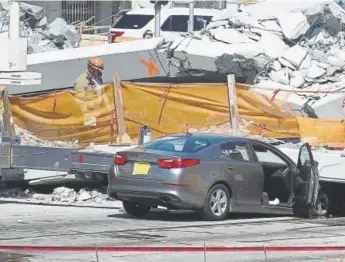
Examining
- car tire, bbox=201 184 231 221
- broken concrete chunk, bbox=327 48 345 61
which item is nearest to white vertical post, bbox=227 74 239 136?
car tire, bbox=201 184 231 221

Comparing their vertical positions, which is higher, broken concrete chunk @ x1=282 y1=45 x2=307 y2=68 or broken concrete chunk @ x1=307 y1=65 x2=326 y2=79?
broken concrete chunk @ x1=282 y1=45 x2=307 y2=68

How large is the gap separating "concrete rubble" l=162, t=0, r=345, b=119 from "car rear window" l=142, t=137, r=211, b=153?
6803 millimetres

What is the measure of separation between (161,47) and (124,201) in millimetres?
10790

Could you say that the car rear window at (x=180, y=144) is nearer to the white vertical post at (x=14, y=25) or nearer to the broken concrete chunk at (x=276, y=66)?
the white vertical post at (x=14, y=25)

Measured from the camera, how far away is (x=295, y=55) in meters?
26.3

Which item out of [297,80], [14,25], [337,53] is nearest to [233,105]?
[297,80]

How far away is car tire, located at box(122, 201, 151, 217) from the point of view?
1683cm

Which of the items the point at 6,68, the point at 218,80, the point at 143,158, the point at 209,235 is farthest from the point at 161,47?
the point at 209,235

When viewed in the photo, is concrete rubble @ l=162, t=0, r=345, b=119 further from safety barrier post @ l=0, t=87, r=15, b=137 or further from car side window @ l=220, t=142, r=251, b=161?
safety barrier post @ l=0, t=87, r=15, b=137

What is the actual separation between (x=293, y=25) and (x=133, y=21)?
871cm

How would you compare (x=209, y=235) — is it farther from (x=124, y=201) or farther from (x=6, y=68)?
(x=6, y=68)

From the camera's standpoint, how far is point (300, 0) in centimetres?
3192

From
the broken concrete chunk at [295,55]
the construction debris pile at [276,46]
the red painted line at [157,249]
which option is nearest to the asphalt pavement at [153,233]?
the red painted line at [157,249]

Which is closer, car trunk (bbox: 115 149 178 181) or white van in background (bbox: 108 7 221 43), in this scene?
car trunk (bbox: 115 149 178 181)
